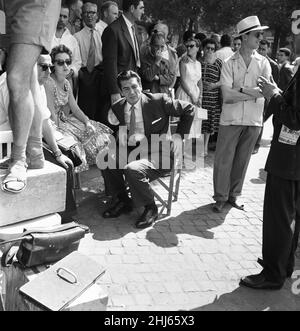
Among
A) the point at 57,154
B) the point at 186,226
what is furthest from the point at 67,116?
the point at 186,226

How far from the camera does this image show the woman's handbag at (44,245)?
106 inches

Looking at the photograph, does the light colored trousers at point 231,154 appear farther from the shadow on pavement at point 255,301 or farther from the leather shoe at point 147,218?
the shadow on pavement at point 255,301

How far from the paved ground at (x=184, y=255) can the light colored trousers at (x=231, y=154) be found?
0.96 feet

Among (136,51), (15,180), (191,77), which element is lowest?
(15,180)

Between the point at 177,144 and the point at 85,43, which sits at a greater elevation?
the point at 85,43

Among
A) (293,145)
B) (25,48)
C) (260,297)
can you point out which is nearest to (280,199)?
(293,145)

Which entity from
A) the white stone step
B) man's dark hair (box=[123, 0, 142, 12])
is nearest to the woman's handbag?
the white stone step

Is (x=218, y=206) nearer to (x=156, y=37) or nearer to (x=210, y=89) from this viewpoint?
(x=156, y=37)

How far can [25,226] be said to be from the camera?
3.33 metres

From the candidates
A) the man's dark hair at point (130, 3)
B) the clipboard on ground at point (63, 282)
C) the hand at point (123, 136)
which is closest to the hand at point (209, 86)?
the man's dark hair at point (130, 3)

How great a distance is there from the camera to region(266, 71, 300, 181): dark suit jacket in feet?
10.2

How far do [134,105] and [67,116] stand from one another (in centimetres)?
90

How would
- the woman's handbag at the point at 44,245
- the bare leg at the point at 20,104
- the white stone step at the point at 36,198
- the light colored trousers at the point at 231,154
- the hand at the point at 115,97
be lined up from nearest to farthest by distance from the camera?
1. the woman's handbag at the point at 44,245
2. the bare leg at the point at 20,104
3. the white stone step at the point at 36,198
4. the light colored trousers at the point at 231,154
5. the hand at the point at 115,97

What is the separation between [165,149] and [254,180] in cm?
194
